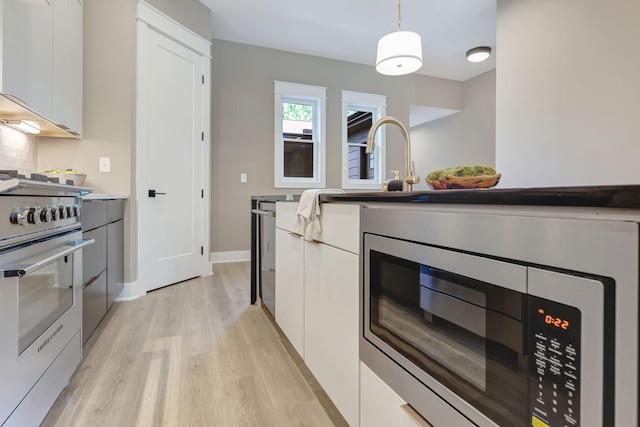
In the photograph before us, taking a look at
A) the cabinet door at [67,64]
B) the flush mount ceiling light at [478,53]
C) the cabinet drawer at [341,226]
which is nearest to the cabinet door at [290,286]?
the cabinet drawer at [341,226]

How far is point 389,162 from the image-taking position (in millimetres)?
5230

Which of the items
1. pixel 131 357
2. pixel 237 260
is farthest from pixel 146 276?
pixel 237 260

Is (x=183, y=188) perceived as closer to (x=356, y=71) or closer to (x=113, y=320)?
(x=113, y=320)

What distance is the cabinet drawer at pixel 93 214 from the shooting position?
171 cm

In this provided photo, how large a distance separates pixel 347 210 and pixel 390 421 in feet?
1.96

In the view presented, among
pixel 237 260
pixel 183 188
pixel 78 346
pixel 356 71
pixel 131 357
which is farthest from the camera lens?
pixel 356 71

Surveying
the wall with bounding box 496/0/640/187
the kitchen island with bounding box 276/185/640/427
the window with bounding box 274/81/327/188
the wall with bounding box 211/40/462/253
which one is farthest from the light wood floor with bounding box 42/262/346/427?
the wall with bounding box 496/0/640/187

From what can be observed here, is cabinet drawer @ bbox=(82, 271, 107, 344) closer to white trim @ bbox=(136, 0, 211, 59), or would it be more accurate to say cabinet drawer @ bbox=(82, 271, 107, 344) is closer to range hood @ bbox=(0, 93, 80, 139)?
range hood @ bbox=(0, 93, 80, 139)

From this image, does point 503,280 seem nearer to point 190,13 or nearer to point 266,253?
point 266,253

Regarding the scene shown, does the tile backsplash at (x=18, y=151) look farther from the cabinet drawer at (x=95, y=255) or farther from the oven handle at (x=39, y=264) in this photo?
the oven handle at (x=39, y=264)

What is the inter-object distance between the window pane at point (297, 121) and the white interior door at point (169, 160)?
137 cm

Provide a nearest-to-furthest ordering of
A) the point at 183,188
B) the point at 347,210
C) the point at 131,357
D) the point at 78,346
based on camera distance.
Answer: the point at 347,210 < the point at 78,346 < the point at 131,357 < the point at 183,188

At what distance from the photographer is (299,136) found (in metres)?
4.66

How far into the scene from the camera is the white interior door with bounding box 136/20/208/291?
2.76m
